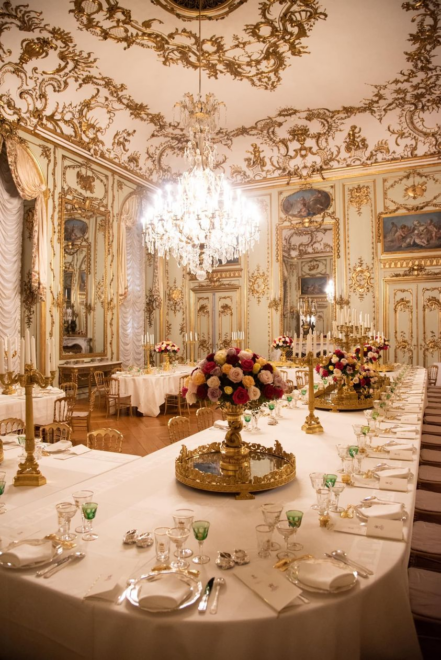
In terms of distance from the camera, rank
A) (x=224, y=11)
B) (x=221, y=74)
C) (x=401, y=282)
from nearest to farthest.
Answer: (x=224, y=11), (x=221, y=74), (x=401, y=282)

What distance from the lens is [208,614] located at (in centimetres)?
138

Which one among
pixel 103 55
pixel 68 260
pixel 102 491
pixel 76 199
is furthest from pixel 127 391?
pixel 102 491

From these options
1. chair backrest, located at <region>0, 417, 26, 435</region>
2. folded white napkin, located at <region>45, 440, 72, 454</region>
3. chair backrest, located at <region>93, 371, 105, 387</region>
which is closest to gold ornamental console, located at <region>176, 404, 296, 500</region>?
folded white napkin, located at <region>45, 440, 72, 454</region>

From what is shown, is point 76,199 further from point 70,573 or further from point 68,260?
point 70,573

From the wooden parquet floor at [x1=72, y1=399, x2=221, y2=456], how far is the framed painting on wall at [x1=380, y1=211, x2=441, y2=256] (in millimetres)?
6422

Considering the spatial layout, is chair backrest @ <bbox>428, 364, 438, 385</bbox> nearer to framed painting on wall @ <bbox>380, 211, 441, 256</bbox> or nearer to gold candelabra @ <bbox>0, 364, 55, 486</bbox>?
framed painting on wall @ <bbox>380, 211, 441, 256</bbox>

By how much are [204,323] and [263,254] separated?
2.59m

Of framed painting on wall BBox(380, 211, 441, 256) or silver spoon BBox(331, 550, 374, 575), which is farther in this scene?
framed painting on wall BBox(380, 211, 441, 256)

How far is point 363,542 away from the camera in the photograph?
183cm

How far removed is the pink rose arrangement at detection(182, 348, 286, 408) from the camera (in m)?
2.48

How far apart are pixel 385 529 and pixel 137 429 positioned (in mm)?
6150

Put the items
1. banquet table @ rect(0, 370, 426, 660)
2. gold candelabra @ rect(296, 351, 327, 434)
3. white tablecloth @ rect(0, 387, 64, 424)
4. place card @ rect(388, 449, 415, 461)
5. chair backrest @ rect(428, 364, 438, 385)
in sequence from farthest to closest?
chair backrest @ rect(428, 364, 438, 385), white tablecloth @ rect(0, 387, 64, 424), gold candelabra @ rect(296, 351, 327, 434), place card @ rect(388, 449, 415, 461), banquet table @ rect(0, 370, 426, 660)

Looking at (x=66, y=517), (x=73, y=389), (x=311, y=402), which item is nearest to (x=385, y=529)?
(x=66, y=517)

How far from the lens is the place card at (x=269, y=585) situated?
1421mm
